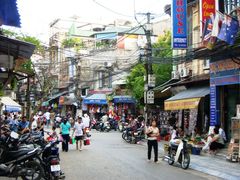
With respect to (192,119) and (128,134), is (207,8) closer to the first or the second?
(192,119)

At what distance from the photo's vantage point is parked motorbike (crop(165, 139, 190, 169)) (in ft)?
48.4

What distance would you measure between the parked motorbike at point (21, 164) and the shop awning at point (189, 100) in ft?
36.6

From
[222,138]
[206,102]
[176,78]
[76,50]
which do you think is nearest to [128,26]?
[76,50]

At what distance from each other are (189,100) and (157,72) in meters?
12.8

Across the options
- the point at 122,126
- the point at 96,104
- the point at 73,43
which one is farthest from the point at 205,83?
the point at 73,43

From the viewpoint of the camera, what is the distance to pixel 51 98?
208ft

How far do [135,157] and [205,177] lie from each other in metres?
5.15

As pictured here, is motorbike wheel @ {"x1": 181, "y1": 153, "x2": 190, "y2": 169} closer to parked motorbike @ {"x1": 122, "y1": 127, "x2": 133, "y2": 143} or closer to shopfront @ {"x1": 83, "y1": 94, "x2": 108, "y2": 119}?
parked motorbike @ {"x1": 122, "y1": 127, "x2": 133, "y2": 143}

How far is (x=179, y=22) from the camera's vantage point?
2020 cm

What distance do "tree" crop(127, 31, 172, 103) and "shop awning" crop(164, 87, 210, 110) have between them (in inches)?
373

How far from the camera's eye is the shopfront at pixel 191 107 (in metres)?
20.8

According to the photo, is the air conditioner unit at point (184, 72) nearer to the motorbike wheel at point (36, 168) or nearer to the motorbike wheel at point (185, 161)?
the motorbike wheel at point (185, 161)

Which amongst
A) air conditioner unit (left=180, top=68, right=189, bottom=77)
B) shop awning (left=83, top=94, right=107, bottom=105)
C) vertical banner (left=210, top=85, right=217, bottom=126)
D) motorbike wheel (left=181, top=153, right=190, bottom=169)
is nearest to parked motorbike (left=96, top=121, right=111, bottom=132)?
shop awning (left=83, top=94, right=107, bottom=105)

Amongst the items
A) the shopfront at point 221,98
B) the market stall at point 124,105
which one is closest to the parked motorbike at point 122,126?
the market stall at point 124,105
